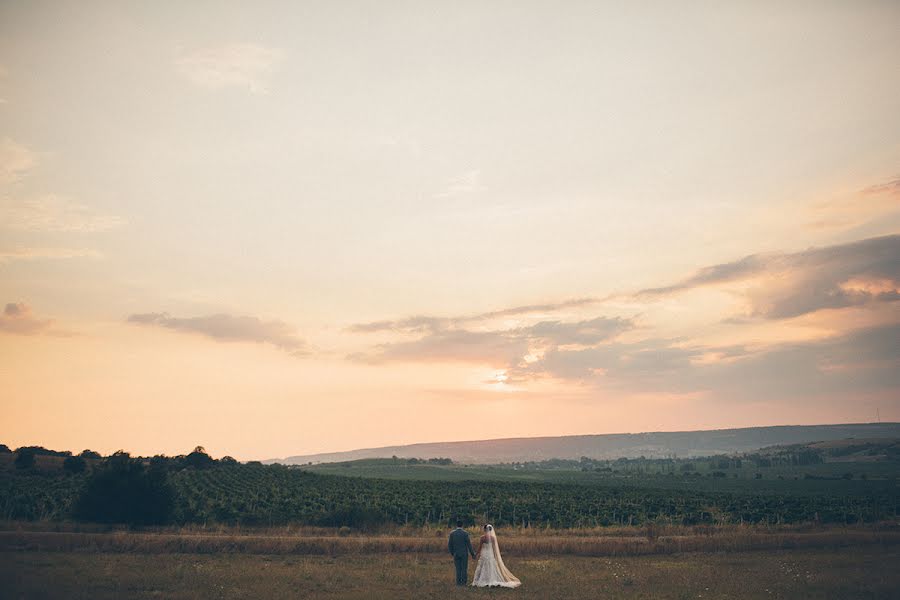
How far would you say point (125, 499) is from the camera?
1686 inches

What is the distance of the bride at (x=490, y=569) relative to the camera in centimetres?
2408

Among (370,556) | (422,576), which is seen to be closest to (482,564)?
(422,576)

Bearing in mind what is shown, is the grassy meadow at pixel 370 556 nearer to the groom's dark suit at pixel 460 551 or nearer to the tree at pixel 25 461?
the groom's dark suit at pixel 460 551

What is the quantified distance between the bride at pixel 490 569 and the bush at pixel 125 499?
28502mm

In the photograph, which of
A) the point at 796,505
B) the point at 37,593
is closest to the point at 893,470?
the point at 796,505

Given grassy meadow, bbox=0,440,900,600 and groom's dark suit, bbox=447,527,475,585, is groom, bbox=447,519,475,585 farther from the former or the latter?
grassy meadow, bbox=0,440,900,600

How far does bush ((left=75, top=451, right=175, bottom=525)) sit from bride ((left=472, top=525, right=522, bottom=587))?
28502 millimetres

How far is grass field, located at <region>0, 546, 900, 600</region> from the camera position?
879 inches

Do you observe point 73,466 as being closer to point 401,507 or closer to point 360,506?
point 401,507

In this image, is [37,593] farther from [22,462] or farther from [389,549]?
[22,462]

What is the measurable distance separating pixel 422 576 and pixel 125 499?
26.5 meters

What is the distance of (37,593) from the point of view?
20875 mm

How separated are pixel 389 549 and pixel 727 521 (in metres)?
40.8

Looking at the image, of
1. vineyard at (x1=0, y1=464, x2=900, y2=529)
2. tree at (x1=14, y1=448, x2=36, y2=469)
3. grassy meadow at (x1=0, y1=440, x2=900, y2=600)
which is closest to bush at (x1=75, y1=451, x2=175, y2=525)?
grassy meadow at (x1=0, y1=440, x2=900, y2=600)
